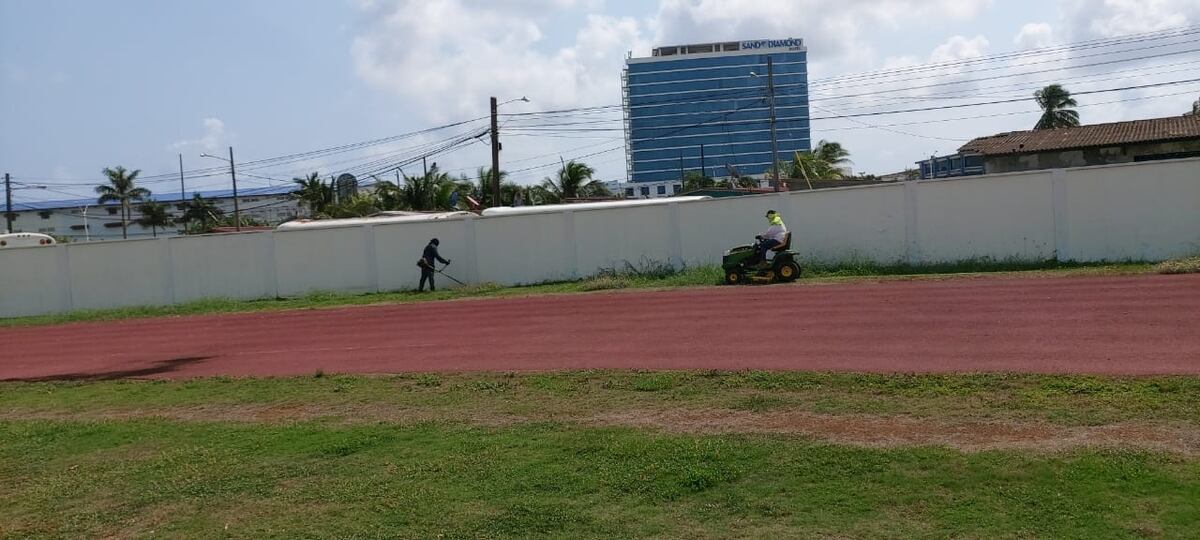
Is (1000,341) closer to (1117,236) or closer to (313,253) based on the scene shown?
(1117,236)

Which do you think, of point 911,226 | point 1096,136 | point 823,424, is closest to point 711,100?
point 1096,136

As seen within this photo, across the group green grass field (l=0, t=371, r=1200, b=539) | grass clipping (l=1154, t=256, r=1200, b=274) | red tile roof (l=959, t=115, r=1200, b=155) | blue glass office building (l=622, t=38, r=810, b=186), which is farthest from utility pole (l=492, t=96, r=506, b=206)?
blue glass office building (l=622, t=38, r=810, b=186)

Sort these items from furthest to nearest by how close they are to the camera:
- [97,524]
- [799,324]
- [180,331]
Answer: [180,331], [799,324], [97,524]

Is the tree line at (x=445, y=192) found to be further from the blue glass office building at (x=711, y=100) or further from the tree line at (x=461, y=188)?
the blue glass office building at (x=711, y=100)

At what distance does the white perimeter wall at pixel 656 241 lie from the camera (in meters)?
20.5

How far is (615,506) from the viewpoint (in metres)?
6.38

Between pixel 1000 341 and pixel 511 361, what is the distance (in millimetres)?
5893

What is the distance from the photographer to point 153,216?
76750mm

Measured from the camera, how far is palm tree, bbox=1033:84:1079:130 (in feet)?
202

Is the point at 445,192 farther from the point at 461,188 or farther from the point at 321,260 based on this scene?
the point at 321,260

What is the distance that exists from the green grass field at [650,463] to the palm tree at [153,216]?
2860 inches

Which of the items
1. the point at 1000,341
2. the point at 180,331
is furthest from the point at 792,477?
the point at 180,331

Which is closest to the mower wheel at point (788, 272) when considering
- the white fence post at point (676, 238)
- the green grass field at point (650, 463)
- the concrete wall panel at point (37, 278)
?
the white fence post at point (676, 238)

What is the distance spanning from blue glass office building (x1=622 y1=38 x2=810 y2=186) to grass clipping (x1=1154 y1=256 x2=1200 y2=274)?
14100 cm
